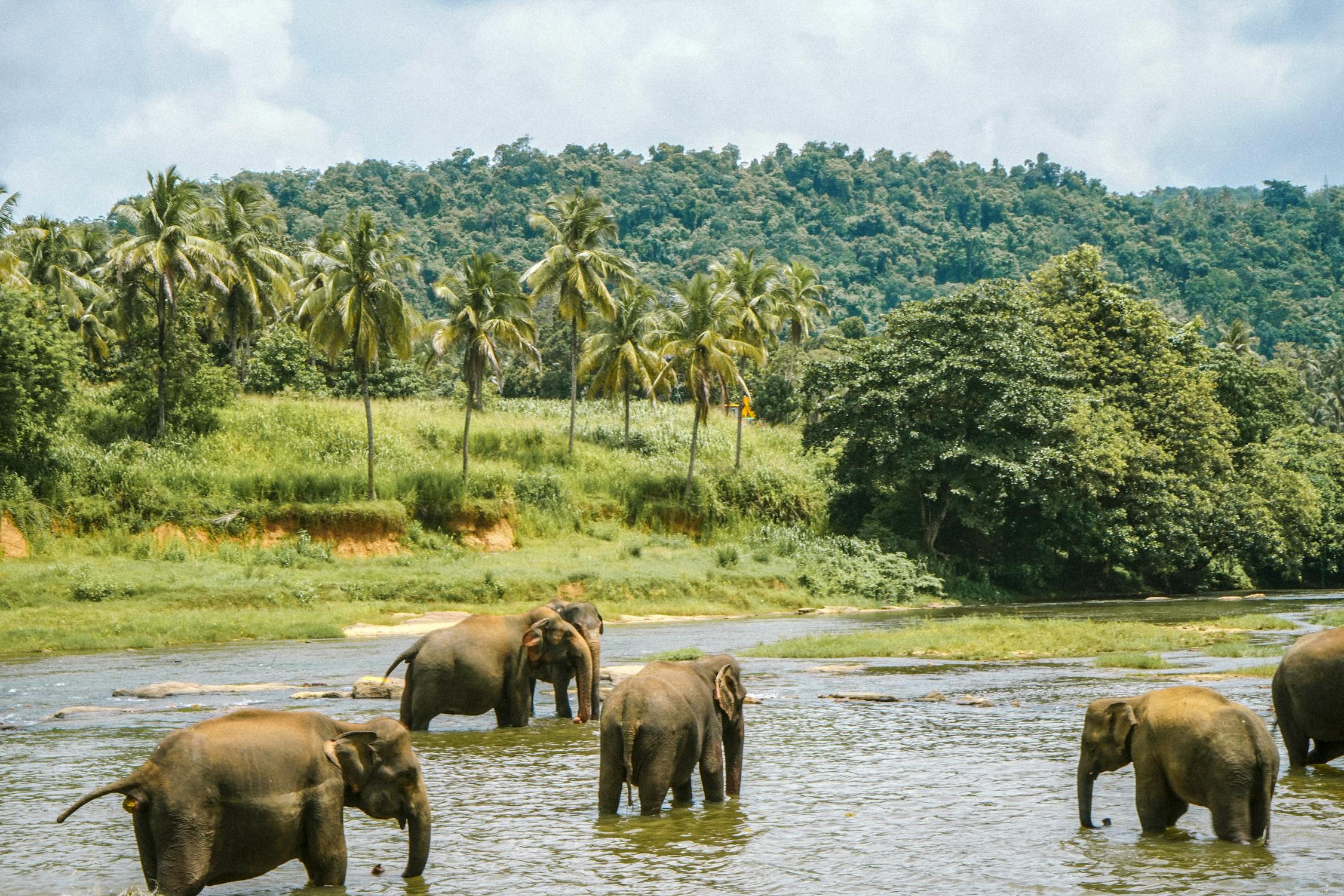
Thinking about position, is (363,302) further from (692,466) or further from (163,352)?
(692,466)

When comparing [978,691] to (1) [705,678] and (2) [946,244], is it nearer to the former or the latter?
(1) [705,678]

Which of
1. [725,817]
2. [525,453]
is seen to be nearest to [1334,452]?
[525,453]

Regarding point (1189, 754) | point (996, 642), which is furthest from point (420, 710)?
point (996, 642)

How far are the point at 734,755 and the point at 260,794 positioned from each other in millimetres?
5083

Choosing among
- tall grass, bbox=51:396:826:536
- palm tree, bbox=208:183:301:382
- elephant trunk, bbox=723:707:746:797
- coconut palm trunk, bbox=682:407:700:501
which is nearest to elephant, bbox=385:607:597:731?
elephant trunk, bbox=723:707:746:797

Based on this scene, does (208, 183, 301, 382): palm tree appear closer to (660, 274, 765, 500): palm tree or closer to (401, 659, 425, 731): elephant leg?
(660, 274, 765, 500): palm tree

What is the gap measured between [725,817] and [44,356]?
1499 inches

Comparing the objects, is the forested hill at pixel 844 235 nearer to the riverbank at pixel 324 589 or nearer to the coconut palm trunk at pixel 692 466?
the coconut palm trunk at pixel 692 466

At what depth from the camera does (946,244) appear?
180 meters

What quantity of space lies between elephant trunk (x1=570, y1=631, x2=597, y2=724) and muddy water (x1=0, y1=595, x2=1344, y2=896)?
0.29m

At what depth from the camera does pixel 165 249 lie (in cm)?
4862

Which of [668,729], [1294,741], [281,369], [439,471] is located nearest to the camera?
[668,729]

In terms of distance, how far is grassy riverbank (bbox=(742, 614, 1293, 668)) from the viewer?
2709 centimetres

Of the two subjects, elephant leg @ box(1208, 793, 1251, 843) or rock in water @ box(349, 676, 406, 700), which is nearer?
elephant leg @ box(1208, 793, 1251, 843)
